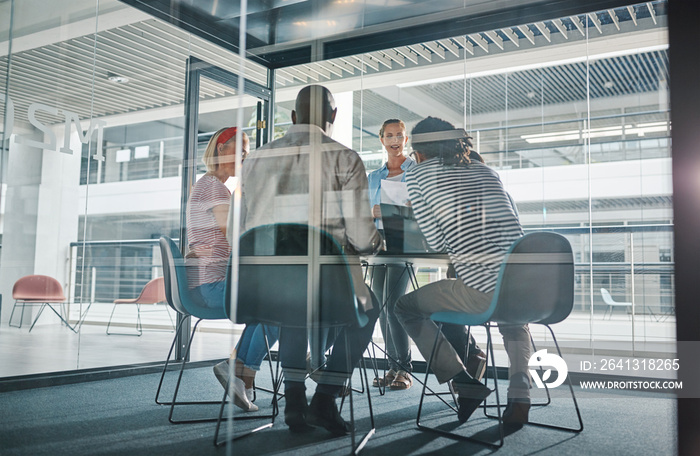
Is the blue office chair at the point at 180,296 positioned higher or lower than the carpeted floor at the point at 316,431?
higher

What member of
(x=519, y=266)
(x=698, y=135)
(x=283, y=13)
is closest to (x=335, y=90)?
(x=283, y=13)

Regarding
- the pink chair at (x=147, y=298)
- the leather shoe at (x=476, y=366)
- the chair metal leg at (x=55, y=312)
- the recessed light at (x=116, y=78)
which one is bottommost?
the leather shoe at (x=476, y=366)

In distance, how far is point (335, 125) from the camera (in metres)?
2.27

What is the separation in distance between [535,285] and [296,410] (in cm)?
102

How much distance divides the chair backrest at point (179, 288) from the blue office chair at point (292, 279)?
1.84 feet

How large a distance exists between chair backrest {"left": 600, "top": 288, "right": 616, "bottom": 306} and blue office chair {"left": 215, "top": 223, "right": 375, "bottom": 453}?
33.4 inches

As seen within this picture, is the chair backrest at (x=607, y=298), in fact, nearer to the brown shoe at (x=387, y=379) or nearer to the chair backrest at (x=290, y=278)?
the chair backrest at (x=290, y=278)

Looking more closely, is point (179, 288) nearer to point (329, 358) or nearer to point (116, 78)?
point (329, 358)

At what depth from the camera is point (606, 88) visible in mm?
1930

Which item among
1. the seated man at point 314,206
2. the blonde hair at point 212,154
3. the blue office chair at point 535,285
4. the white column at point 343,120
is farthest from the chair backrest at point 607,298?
the blonde hair at point 212,154

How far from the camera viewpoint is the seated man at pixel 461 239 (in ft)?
6.88

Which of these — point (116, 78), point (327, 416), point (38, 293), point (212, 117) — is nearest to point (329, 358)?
point (327, 416)

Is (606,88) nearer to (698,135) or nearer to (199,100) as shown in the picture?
(698,135)

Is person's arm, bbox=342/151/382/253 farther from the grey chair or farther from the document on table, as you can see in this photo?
the grey chair
